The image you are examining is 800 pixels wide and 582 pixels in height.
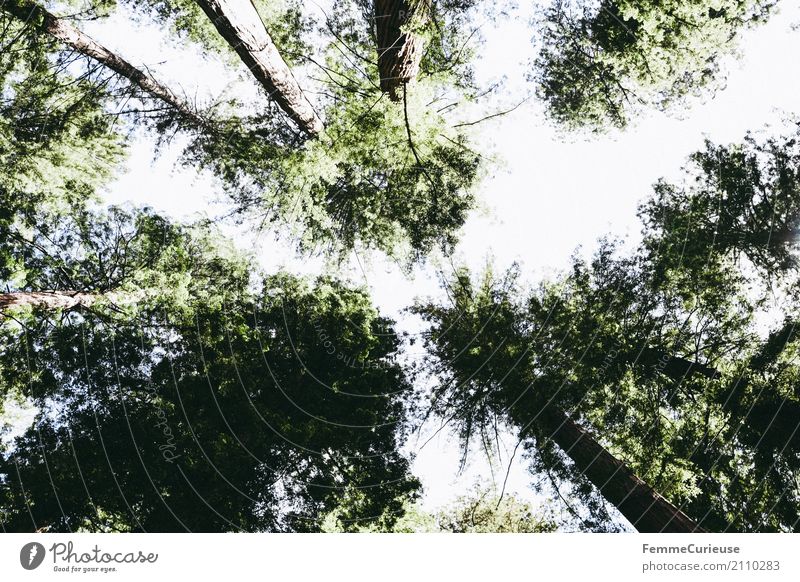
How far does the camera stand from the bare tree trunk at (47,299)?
6.23 metres

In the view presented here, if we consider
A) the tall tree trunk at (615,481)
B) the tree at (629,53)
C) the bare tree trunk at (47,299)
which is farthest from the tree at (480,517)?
the tree at (629,53)

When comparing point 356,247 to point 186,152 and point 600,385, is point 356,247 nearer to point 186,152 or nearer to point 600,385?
point 186,152

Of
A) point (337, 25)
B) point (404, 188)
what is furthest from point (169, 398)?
point (337, 25)

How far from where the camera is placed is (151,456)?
6941 millimetres

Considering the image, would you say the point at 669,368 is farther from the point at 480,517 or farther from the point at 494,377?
the point at 480,517

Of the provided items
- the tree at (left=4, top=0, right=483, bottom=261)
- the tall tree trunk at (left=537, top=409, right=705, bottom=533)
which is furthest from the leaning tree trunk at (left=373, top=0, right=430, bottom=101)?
the tall tree trunk at (left=537, top=409, right=705, bottom=533)

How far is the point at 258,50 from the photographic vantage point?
5.55m

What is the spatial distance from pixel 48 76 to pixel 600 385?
13.1 metres
